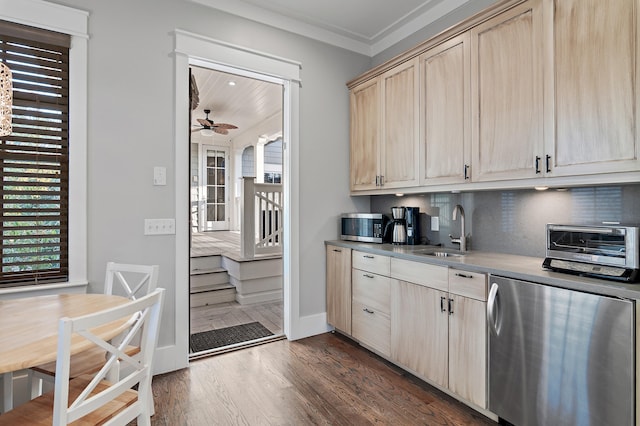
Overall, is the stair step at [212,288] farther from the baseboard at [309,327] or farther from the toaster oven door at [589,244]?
the toaster oven door at [589,244]

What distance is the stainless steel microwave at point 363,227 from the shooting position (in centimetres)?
309

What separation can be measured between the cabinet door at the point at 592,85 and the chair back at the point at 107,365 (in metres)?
2.14

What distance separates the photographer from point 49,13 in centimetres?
218

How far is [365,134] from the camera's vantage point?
332cm

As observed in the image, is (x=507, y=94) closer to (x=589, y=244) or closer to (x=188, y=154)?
(x=589, y=244)

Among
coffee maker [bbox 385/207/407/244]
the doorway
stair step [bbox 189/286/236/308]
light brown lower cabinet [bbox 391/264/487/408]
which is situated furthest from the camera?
stair step [bbox 189/286/236/308]

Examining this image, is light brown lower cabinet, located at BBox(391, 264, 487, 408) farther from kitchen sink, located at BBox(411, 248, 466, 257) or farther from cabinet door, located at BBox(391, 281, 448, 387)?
kitchen sink, located at BBox(411, 248, 466, 257)

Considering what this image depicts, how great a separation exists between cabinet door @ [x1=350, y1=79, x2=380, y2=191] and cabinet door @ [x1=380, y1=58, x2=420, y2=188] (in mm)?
108

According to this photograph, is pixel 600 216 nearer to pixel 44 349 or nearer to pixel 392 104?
pixel 392 104

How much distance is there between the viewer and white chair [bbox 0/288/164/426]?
1038 millimetres

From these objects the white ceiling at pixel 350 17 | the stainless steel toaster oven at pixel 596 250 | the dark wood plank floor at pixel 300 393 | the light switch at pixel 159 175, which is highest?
the white ceiling at pixel 350 17

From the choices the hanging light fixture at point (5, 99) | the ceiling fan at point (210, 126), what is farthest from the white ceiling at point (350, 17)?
the ceiling fan at point (210, 126)

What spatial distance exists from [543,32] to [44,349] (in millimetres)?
2758

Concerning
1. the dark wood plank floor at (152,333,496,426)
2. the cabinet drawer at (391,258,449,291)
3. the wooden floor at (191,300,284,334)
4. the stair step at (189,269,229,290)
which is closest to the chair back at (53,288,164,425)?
the dark wood plank floor at (152,333,496,426)
